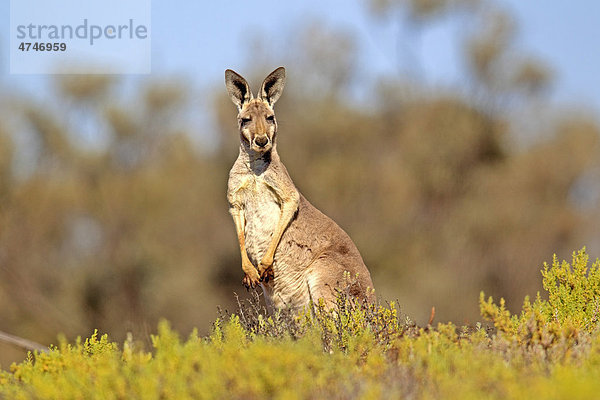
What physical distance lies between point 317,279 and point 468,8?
25.4 metres

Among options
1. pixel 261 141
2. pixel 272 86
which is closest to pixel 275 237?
pixel 261 141

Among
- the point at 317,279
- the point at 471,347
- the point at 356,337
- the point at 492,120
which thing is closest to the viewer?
the point at 471,347

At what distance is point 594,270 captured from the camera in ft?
23.0

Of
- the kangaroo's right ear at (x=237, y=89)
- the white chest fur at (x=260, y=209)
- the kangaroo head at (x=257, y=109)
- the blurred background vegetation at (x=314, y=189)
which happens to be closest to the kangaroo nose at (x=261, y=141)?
the kangaroo head at (x=257, y=109)

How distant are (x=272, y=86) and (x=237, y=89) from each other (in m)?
0.32

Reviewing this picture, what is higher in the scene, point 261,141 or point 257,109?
point 257,109

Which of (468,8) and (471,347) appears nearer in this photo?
(471,347)

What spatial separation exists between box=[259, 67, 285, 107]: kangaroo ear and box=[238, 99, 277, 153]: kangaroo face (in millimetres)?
89

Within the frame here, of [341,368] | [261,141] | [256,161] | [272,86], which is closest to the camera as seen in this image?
[341,368]

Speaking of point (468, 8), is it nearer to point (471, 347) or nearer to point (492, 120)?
point (492, 120)

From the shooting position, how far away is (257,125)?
7.01 meters

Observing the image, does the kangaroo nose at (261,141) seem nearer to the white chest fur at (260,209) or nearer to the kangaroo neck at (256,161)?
the kangaroo neck at (256,161)

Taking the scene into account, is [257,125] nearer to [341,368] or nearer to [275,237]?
[275,237]

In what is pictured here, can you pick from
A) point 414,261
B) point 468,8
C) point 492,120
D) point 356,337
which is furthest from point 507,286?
point 356,337
